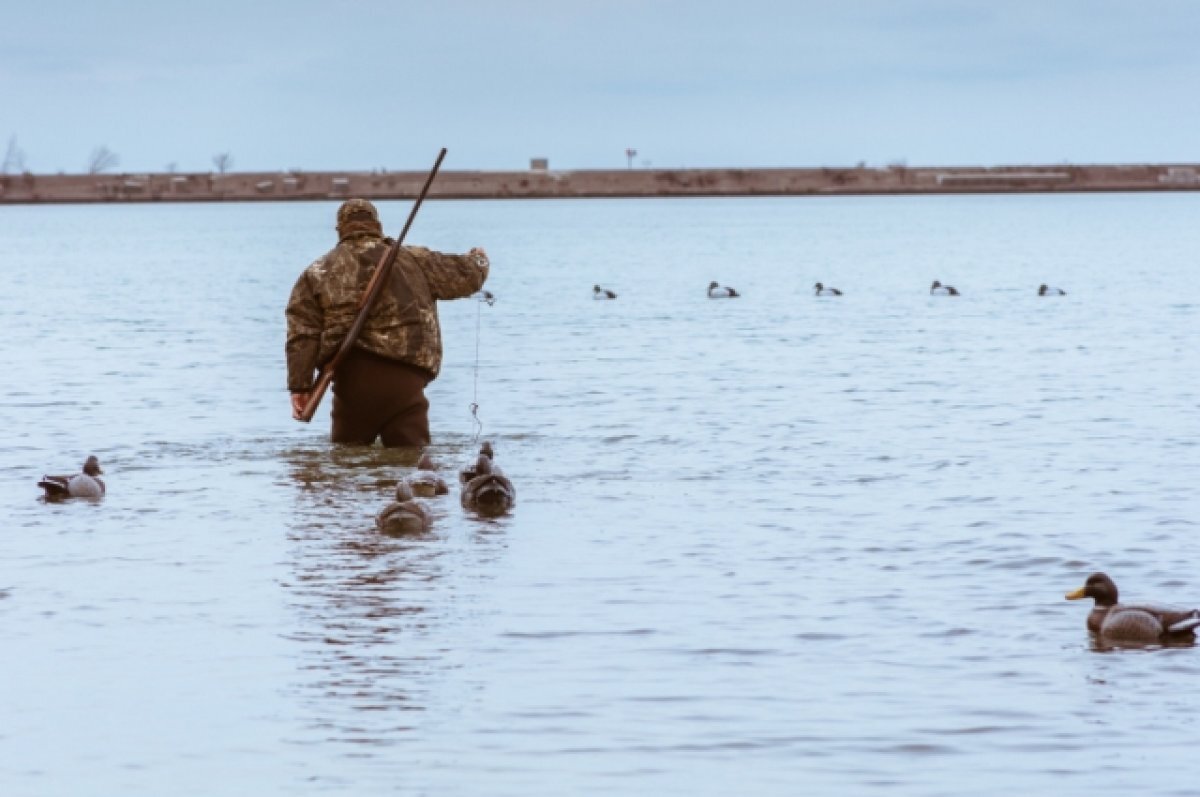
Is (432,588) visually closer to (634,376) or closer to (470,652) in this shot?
(470,652)

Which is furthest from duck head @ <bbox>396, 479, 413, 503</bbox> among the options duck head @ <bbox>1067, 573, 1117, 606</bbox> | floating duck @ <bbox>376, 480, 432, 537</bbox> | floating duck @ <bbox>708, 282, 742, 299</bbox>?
floating duck @ <bbox>708, 282, 742, 299</bbox>

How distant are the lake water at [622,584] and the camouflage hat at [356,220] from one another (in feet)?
6.05

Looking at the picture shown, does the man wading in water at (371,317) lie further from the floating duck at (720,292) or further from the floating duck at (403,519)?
the floating duck at (720,292)

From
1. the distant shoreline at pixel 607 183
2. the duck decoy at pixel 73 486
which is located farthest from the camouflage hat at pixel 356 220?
the distant shoreline at pixel 607 183

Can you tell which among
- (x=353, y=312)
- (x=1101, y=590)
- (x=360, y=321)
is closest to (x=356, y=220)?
(x=353, y=312)

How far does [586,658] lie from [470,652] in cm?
59

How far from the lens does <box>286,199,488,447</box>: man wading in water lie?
16.6 metres

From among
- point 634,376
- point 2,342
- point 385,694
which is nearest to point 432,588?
point 385,694

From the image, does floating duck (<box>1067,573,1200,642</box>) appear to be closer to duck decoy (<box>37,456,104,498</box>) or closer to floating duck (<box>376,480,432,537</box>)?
floating duck (<box>376,480,432,537</box>)

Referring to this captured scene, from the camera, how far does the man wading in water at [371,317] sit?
16641 mm

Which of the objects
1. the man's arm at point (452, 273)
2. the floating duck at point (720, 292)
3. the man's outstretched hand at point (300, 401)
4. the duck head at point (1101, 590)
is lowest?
the floating duck at point (720, 292)

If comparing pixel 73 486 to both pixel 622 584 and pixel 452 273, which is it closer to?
pixel 452 273

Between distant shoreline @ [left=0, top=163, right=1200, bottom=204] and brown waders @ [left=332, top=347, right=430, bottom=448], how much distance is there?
16108cm

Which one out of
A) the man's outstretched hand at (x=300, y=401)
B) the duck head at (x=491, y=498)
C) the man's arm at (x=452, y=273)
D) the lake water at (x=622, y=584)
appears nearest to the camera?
the lake water at (x=622, y=584)
